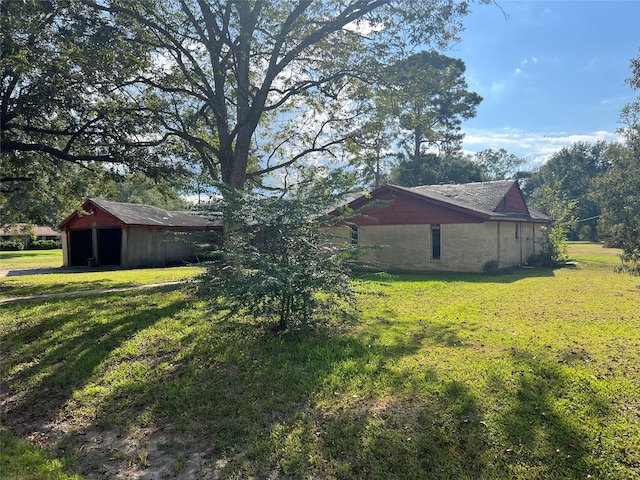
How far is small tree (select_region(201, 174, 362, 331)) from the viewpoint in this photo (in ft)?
20.7

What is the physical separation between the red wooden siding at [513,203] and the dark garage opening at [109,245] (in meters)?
22.9

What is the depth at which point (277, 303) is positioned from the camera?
6.77 metres

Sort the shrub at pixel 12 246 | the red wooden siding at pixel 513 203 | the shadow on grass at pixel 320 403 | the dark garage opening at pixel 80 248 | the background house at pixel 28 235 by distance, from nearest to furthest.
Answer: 1. the shadow on grass at pixel 320 403
2. the red wooden siding at pixel 513 203
3. the dark garage opening at pixel 80 248
4. the background house at pixel 28 235
5. the shrub at pixel 12 246

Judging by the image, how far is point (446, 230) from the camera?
17.4 m

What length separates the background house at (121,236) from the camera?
22.2m

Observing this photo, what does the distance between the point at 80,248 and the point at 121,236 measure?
2973mm

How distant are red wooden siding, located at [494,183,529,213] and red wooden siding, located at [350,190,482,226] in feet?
10.3

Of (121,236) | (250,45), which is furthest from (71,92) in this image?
(121,236)

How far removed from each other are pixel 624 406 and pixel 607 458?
1.05m

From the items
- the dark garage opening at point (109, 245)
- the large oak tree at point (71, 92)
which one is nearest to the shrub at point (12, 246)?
the dark garage opening at point (109, 245)

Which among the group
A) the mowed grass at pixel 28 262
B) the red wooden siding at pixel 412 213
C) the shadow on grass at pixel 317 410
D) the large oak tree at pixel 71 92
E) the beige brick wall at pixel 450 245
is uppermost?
the large oak tree at pixel 71 92

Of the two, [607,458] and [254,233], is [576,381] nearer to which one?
[607,458]

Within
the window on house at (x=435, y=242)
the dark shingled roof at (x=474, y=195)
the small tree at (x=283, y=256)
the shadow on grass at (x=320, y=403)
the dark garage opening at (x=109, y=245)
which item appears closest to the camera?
the shadow on grass at (x=320, y=403)

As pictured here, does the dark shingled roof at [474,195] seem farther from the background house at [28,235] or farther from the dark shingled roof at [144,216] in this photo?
the background house at [28,235]
